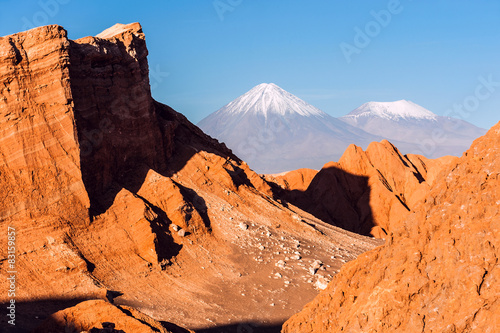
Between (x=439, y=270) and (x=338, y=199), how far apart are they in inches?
1255

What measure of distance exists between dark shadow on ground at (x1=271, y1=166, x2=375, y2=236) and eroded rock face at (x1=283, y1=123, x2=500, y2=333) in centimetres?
2820

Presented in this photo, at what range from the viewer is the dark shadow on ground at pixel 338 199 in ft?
138

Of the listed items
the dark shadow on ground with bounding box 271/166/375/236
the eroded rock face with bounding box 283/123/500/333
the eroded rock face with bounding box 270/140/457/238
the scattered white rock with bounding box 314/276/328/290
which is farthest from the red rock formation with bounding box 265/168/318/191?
the eroded rock face with bounding box 283/123/500/333

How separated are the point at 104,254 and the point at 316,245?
11230 millimetres

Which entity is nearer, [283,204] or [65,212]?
[65,212]

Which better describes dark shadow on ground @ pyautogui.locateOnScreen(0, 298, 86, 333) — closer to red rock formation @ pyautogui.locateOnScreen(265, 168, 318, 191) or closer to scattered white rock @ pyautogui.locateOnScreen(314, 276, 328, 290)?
scattered white rock @ pyautogui.locateOnScreen(314, 276, 328, 290)

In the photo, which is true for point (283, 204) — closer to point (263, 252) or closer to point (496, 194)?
point (263, 252)

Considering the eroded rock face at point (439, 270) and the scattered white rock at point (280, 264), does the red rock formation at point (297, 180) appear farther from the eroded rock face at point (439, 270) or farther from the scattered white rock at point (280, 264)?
the eroded rock face at point (439, 270)

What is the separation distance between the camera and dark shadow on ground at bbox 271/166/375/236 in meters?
42.2

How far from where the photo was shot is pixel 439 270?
1145cm

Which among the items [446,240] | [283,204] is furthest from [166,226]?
Result: [446,240]

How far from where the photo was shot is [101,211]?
80.9ft

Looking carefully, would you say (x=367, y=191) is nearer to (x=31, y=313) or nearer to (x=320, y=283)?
(x=320, y=283)

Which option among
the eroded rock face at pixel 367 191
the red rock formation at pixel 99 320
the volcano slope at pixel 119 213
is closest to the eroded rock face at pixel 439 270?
the red rock formation at pixel 99 320
